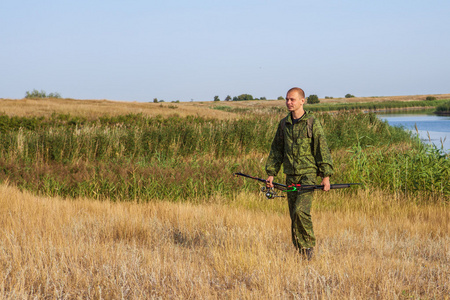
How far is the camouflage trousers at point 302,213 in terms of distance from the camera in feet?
14.3

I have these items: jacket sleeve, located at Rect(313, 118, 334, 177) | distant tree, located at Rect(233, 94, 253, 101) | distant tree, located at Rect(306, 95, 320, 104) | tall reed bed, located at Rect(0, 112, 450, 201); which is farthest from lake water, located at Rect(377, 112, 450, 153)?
distant tree, located at Rect(233, 94, 253, 101)

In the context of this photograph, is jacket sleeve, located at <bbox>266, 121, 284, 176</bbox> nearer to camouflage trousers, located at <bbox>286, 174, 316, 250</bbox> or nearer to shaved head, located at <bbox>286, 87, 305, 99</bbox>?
camouflage trousers, located at <bbox>286, 174, 316, 250</bbox>

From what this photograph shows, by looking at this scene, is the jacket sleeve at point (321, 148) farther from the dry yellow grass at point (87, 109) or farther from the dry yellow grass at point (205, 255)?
the dry yellow grass at point (87, 109)

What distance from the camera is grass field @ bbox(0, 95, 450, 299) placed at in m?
3.85

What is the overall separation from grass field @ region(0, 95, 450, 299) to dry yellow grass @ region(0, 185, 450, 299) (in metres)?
0.02

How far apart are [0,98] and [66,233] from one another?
4625 cm

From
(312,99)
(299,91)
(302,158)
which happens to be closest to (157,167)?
(302,158)

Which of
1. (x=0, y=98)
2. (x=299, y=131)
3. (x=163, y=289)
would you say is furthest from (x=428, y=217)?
(x=0, y=98)

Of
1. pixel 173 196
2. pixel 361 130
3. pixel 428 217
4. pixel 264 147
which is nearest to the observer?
pixel 428 217

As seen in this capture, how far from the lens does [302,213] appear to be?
4.38 meters

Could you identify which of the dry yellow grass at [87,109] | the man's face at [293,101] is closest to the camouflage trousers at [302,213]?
the man's face at [293,101]

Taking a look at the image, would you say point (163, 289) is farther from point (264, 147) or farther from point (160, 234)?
point (264, 147)

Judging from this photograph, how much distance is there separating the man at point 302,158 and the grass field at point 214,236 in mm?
361

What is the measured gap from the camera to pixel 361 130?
20.0m
